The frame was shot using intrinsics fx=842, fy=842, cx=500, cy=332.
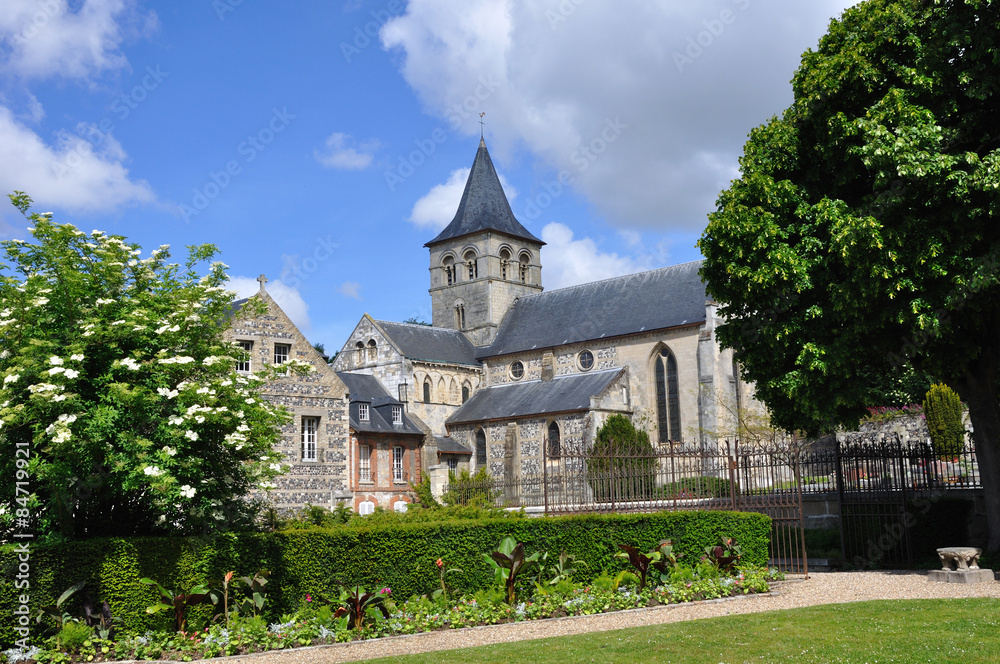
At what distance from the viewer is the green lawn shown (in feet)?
26.7

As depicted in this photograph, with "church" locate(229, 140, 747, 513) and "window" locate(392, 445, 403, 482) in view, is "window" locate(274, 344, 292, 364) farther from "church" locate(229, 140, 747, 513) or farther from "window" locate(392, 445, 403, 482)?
"window" locate(392, 445, 403, 482)

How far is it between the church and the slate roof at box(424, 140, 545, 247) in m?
0.14

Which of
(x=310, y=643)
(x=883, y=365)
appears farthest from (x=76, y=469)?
(x=883, y=365)

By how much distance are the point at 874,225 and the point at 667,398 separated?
88.6 ft

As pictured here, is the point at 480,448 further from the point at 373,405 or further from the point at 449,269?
the point at 449,269

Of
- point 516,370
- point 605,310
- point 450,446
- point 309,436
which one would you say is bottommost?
point 450,446

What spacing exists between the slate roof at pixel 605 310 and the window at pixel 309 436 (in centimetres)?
1805

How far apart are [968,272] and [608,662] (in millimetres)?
9272

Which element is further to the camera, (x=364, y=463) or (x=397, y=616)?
(x=364, y=463)

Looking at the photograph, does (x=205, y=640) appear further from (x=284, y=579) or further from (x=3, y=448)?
(x=3, y=448)

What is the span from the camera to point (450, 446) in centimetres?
4188

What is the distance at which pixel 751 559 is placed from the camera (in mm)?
13391

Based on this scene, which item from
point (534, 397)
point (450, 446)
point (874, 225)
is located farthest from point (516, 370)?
point (874, 225)

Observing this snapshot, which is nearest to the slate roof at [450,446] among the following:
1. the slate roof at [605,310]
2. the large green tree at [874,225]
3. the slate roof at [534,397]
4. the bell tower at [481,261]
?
the slate roof at [534,397]
